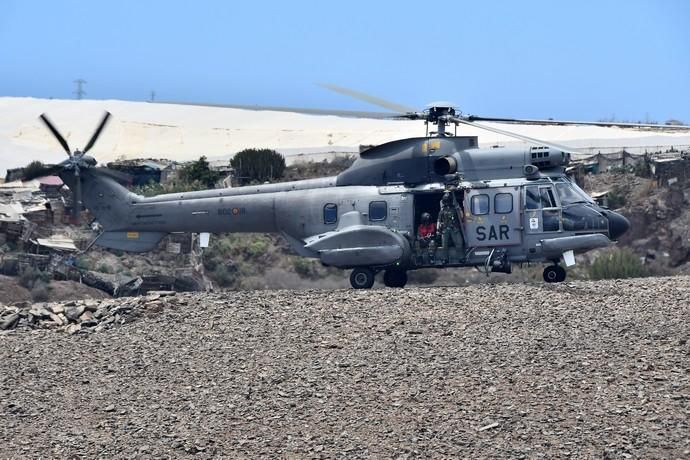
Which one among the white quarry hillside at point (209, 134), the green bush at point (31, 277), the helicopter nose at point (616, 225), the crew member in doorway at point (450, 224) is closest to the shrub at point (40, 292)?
the green bush at point (31, 277)

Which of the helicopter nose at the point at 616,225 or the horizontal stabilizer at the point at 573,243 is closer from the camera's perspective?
the horizontal stabilizer at the point at 573,243

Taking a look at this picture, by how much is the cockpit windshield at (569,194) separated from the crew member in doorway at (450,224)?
227 cm

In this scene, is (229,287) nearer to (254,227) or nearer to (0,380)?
(254,227)

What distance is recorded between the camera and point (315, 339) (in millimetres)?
19906

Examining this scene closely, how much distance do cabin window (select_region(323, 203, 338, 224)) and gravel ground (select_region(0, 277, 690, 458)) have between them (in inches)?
168

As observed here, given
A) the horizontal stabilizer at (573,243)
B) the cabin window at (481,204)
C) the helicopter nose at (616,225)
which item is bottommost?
the horizontal stabilizer at (573,243)

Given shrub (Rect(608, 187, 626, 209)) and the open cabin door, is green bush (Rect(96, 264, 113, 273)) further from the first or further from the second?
shrub (Rect(608, 187, 626, 209))

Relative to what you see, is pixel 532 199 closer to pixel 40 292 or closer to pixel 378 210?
pixel 378 210

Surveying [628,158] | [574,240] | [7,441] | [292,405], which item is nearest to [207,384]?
[292,405]

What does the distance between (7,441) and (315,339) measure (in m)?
5.50

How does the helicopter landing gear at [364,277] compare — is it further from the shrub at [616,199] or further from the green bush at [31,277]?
the shrub at [616,199]

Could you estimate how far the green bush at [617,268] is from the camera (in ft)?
108

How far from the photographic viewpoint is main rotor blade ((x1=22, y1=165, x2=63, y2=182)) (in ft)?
95.7

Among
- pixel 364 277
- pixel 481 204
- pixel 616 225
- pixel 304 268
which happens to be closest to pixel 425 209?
pixel 481 204
